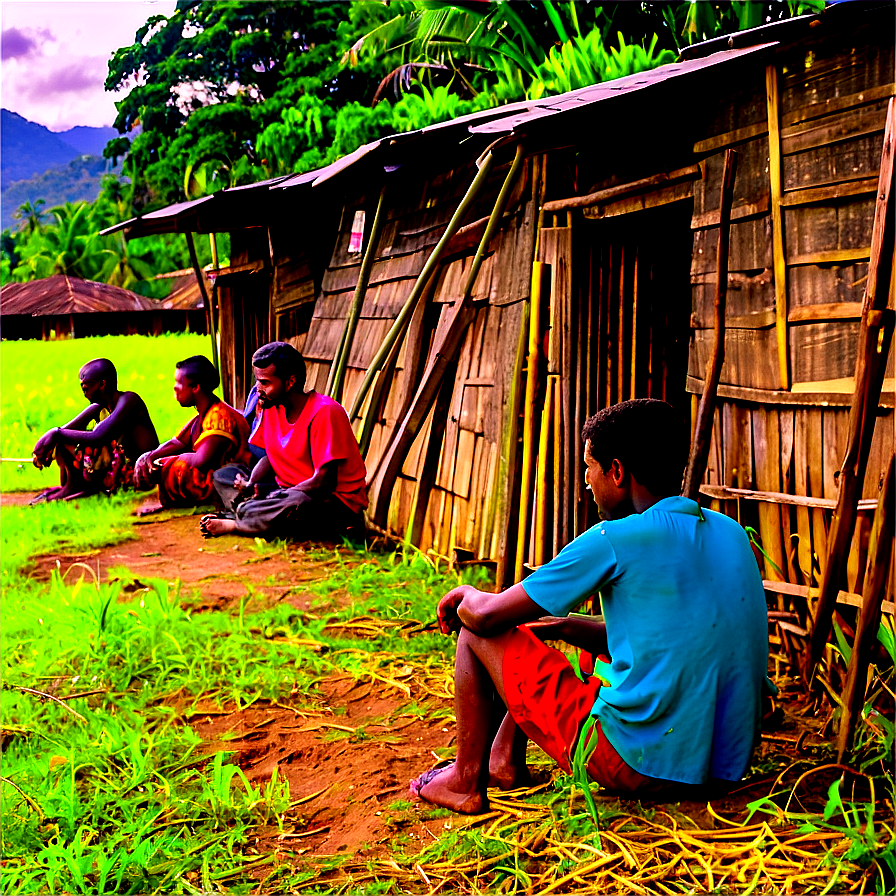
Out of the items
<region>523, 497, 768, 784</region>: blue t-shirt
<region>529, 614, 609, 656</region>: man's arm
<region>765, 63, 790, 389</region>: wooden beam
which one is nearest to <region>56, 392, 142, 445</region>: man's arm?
<region>765, 63, 790, 389</region>: wooden beam

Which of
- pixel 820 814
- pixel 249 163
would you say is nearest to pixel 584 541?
pixel 820 814

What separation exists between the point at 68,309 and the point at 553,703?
80.5 ft

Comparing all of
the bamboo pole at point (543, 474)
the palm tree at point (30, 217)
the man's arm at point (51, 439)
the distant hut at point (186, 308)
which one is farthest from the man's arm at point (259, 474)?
the palm tree at point (30, 217)

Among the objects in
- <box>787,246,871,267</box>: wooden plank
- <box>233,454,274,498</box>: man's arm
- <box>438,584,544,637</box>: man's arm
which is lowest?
<box>233,454,274,498</box>: man's arm

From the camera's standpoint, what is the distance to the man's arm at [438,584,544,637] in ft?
9.09

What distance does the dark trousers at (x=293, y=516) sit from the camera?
7.09 meters

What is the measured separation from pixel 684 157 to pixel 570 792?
10.4 feet

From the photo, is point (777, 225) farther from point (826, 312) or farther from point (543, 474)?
point (543, 474)

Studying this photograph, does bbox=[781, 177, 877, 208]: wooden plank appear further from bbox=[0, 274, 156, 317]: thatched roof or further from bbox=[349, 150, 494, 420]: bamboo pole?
bbox=[0, 274, 156, 317]: thatched roof

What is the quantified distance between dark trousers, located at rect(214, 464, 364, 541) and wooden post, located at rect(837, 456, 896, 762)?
453 centimetres

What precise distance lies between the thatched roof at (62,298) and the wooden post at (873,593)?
70.9ft

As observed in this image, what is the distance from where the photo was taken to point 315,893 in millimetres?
2777

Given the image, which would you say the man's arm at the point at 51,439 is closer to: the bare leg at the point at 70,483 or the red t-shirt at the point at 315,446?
the bare leg at the point at 70,483

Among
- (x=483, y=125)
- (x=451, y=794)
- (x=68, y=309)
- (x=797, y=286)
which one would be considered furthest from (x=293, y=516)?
(x=68, y=309)
